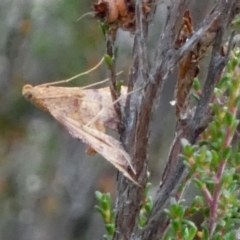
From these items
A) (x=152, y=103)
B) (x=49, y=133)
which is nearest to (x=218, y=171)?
(x=152, y=103)

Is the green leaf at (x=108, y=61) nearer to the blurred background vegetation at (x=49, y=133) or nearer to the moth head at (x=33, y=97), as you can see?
the moth head at (x=33, y=97)

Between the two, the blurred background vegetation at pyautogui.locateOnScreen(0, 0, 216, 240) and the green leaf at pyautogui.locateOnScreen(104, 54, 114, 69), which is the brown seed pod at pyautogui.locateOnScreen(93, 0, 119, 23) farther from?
the blurred background vegetation at pyautogui.locateOnScreen(0, 0, 216, 240)

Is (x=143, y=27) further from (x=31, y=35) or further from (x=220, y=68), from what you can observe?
(x=31, y=35)

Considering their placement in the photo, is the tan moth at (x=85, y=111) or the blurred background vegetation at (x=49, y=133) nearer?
the tan moth at (x=85, y=111)

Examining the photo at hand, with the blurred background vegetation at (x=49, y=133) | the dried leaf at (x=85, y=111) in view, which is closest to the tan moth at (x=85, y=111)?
the dried leaf at (x=85, y=111)

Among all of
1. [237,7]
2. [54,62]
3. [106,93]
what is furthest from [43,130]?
[237,7]

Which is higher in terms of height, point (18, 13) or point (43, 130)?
point (18, 13)

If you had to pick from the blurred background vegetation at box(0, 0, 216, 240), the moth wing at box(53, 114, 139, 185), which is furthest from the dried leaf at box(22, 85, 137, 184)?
the blurred background vegetation at box(0, 0, 216, 240)
